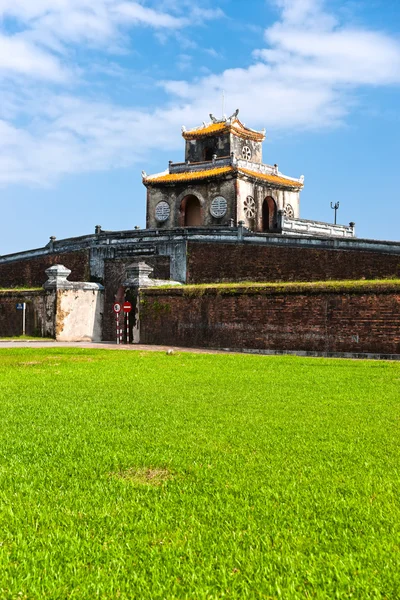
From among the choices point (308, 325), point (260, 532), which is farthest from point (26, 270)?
point (260, 532)

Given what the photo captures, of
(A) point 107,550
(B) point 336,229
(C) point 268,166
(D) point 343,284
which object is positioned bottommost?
(A) point 107,550

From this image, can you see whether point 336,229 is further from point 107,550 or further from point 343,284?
point 107,550

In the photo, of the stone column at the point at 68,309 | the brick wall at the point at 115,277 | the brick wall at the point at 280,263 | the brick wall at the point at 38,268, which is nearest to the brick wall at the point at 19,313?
the stone column at the point at 68,309

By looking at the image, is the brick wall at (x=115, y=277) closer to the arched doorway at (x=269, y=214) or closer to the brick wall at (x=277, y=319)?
the brick wall at (x=277, y=319)

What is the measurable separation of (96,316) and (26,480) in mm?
20229

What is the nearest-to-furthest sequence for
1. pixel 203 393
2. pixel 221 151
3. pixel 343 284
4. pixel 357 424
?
pixel 357 424 < pixel 203 393 < pixel 343 284 < pixel 221 151

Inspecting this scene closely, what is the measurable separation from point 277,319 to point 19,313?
1227 centimetres

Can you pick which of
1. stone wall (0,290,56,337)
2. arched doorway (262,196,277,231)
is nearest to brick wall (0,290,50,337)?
stone wall (0,290,56,337)

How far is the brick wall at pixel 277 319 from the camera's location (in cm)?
1441

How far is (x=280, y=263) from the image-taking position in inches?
880

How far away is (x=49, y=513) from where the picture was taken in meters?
2.99

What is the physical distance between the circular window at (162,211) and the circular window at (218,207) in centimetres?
283

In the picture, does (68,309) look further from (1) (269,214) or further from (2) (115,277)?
(1) (269,214)

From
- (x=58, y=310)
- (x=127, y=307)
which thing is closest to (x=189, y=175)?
(x=58, y=310)
